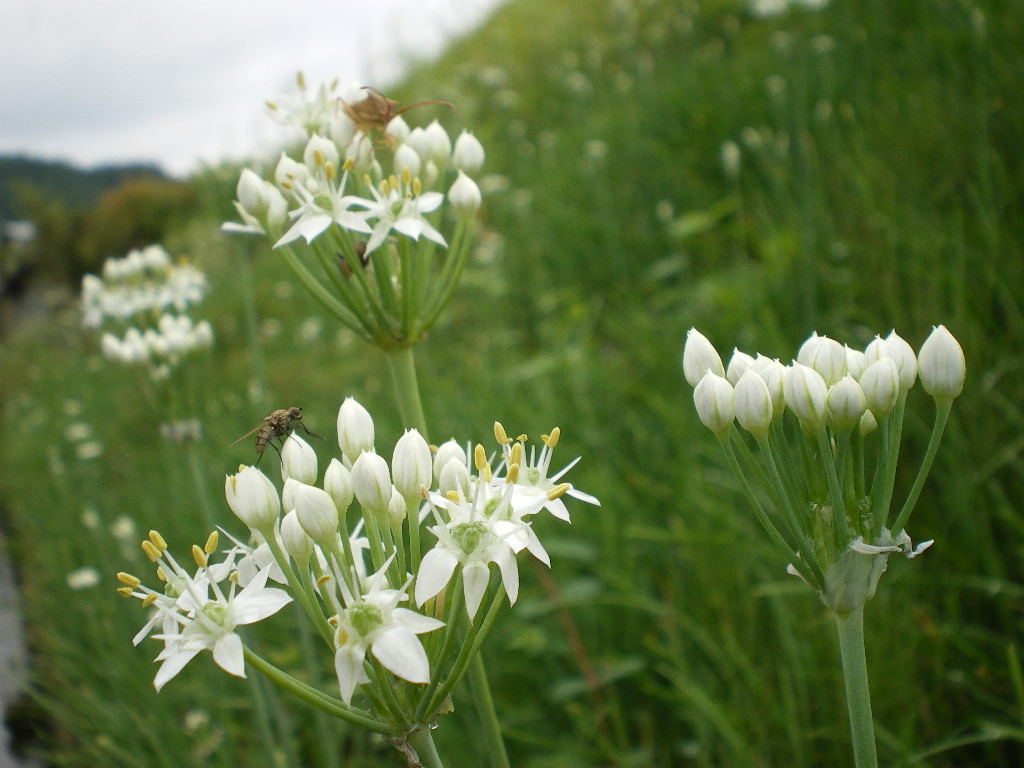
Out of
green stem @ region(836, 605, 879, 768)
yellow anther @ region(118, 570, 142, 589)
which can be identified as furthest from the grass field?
yellow anther @ region(118, 570, 142, 589)

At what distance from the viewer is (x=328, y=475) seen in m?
1.13

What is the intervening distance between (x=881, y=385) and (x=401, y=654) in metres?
0.75

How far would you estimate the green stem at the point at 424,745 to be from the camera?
1.08 m

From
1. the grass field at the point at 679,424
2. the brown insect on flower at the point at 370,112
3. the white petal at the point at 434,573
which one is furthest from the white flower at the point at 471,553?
the grass field at the point at 679,424

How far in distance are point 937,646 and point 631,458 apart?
1.66 metres

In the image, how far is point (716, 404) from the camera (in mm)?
1087

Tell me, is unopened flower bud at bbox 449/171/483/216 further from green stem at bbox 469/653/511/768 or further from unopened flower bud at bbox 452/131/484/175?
green stem at bbox 469/653/511/768

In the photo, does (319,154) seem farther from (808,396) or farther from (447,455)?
(808,396)

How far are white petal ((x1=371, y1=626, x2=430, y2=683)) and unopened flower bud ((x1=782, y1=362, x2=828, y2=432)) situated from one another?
61cm

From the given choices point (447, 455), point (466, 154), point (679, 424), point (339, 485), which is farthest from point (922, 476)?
point (679, 424)

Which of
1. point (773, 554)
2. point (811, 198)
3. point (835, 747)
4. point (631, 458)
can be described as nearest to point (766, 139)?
point (811, 198)

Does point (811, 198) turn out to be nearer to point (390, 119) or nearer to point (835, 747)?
point (835, 747)

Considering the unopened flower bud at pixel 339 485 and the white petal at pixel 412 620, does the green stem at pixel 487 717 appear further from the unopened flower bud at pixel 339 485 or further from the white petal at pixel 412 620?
the unopened flower bud at pixel 339 485

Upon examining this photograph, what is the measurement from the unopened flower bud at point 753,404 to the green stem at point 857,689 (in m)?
0.29
